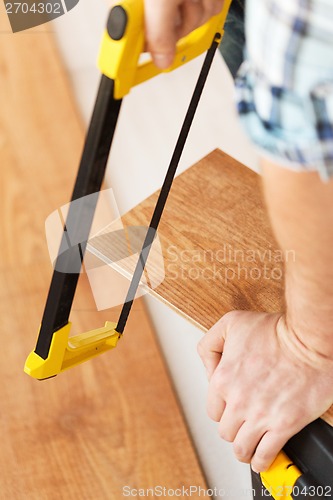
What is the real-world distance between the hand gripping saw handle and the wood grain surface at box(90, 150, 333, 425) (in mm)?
77

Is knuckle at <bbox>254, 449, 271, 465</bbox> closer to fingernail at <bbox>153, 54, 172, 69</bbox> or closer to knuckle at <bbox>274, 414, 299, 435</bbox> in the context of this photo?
knuckle at <bbox>274, 414, 299, 435</bbox>

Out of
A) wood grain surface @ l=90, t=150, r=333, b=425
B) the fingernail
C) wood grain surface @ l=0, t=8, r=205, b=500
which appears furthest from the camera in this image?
wood grain surface @ l=0, t=8, r=205, b=500

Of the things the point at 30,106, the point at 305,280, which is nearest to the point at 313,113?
the point at 305,280

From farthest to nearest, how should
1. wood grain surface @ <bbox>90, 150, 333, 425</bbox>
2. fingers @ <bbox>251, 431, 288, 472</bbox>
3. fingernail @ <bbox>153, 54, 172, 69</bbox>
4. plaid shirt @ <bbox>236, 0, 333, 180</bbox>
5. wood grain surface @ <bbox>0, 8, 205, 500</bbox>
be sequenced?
wood grain surface @ <bbox>0, 8, 205, 500</bbox> < wood grain surface @ <bbox>90, 150, 333, 425</bbox> < fingers @ <bbox>251, 431, 288, 472</bbox> < fingernail @ <bbox>153, 54, 172, 69</bbox> < plaid shirt @ <bbox>236, 0, 333, 180</bbox>

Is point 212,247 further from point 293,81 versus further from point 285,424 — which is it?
point 293,81

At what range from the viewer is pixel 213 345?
0.69 m

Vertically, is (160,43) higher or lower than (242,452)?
higher

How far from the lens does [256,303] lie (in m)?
0.77

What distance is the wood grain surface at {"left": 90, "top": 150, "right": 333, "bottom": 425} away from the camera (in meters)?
0.77

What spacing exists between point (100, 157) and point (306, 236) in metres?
0.16

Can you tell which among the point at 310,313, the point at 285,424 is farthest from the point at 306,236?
the point at 285,424

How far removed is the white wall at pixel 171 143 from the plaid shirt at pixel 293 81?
0.69 m

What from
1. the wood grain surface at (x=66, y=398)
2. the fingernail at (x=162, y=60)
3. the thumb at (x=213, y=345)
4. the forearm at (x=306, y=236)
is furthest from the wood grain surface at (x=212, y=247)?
the wood grain surface at (x=66, y=398)

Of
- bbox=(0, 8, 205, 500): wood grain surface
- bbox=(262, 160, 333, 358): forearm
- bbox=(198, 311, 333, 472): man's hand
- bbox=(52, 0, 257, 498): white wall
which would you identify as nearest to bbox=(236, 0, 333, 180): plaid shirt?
bbox=(262, 160, 333, 358): forearm
